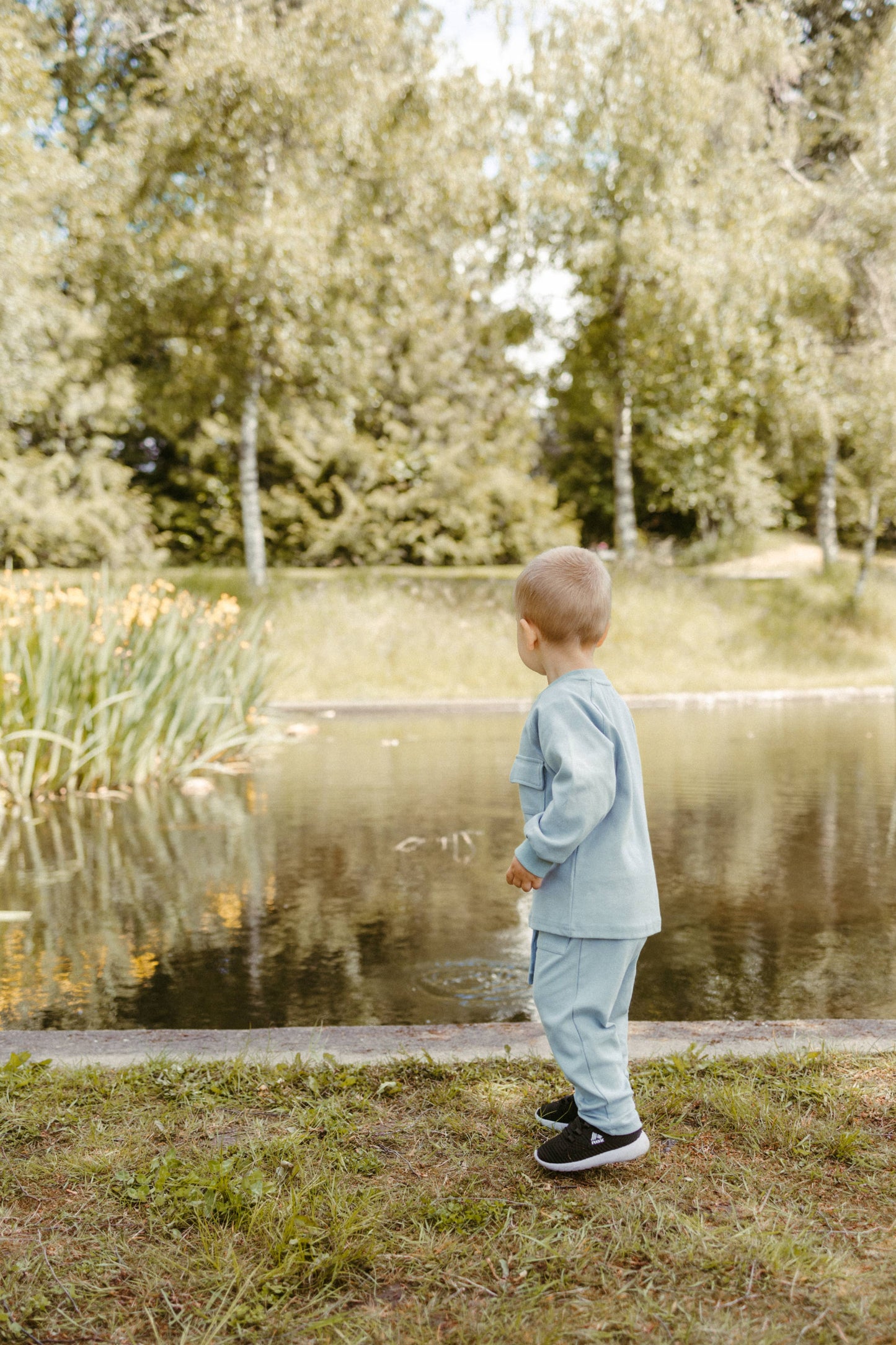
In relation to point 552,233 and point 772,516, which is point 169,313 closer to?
point 552,233

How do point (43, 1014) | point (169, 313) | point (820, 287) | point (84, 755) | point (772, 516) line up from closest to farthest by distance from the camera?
point (43, 1014)
point (84, 755)
point (169, 313)
point (820, 287)
point (772, 516)

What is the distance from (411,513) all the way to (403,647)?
11.1 metres

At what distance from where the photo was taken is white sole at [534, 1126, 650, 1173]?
7.67ft

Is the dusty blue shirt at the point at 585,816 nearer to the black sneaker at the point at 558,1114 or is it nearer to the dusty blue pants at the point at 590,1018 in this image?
the dusty blue pants at the point at 590,1018

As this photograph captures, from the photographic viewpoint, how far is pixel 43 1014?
3.75 meters

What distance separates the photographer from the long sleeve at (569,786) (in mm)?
2408

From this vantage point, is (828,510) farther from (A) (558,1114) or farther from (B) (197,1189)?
(B) (197,1189)

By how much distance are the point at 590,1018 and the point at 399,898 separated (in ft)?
9.74

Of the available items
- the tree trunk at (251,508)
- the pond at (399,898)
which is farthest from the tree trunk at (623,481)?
the pond at (399,898)

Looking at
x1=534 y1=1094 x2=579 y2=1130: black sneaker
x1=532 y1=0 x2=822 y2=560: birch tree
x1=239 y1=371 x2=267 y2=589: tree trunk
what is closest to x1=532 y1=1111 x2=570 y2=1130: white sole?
x1=534 y1=1094 x2=579 y2=1130: black sneaker

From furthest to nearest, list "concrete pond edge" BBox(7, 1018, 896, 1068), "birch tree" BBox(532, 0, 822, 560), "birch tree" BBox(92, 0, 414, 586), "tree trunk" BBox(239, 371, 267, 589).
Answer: "tree trunk" BBox(239, 371, 267, 589) < "birch tree" BBox(532, 0, 822, 560) < "birch tree" BBox(92, 0, 414, 586) < "concrete pond edge" BBox(7, 1018, 896, 1068)

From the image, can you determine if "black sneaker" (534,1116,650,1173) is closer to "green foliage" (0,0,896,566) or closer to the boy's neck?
the boy's neck

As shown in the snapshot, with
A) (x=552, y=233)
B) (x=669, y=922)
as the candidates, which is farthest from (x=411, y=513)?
(x=669, y=922)

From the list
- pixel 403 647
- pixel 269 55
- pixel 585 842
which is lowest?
pixel 403 647
